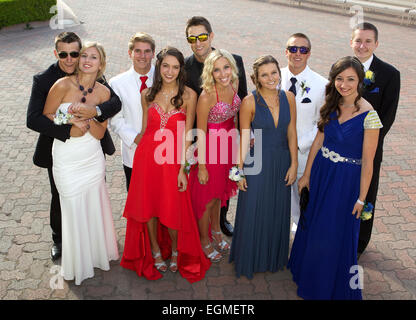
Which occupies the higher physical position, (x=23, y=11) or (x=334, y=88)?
(x=23, y=11)

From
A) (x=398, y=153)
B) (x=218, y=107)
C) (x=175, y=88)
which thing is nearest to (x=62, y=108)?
(x=175, y=88)

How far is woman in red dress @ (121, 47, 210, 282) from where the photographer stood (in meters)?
3.99

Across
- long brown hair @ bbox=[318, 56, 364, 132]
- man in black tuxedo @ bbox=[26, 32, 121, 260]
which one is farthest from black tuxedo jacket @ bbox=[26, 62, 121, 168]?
long brown hair @ bbox=[318, 56, 364, 132]

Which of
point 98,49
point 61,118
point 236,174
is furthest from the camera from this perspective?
point 236,174

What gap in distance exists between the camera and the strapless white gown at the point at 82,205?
12.9 ft

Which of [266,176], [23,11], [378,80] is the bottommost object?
[266,176]

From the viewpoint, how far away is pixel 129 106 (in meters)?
4.37

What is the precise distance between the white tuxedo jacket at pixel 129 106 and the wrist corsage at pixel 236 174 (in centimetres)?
112

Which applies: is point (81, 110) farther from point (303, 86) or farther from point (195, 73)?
point (303, 86)

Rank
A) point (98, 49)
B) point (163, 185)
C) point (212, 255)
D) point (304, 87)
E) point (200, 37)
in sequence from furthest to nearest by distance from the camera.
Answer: point (212, 255), point (200, 37), point (304, 87), point (163, 185), point (98, 49)

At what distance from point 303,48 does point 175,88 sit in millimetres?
1402

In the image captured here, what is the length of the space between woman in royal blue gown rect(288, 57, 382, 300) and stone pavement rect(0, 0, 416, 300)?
15.6 inches

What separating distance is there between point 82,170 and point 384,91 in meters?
3.09

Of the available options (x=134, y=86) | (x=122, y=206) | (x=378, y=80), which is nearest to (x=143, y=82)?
(x=134, y=86)
